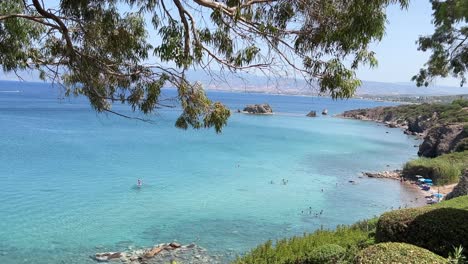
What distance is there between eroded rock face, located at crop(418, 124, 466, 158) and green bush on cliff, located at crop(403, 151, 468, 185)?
8.06 m

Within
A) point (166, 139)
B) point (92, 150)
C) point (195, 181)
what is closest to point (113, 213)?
point (195, 181)

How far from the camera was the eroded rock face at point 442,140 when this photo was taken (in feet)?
165

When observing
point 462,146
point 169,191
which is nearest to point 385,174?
point 462,146

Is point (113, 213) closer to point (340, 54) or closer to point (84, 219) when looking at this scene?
point (84, 219)

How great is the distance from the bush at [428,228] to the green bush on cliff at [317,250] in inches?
36.5

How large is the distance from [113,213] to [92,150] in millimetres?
24217

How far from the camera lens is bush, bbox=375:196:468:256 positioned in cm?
897

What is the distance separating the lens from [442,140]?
51938 millimetres

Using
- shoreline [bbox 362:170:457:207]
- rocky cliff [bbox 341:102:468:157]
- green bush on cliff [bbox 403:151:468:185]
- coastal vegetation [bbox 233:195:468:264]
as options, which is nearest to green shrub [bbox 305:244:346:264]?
coastal vegetation [bbox 233:195:468:264]

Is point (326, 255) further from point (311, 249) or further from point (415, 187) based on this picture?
point (415, 187)

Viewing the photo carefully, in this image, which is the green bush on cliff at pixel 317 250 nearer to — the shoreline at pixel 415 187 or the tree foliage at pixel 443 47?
the tree foliage at pixel 443 47

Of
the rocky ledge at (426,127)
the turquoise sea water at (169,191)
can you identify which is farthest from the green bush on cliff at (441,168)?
the rocky ledge at (426,127)

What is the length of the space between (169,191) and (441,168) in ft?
73.2

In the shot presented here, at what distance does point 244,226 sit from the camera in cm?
2439
